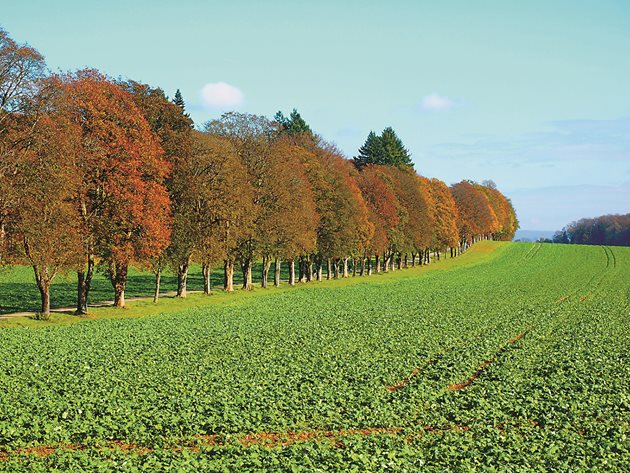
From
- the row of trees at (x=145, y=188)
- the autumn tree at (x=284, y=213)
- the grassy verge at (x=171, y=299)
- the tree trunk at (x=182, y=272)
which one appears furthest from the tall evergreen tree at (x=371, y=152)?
the tree trunk at (x=182, y=272)

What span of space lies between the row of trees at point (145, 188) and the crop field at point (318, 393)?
7.31 metres

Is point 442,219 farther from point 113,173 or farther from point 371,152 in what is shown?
point 113,173

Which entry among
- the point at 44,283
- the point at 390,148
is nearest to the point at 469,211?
the point at 390,148

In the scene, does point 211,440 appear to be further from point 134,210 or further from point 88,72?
point 88,72

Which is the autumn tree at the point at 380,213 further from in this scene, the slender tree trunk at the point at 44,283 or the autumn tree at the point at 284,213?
the slender tree trunk at the point at 44,283

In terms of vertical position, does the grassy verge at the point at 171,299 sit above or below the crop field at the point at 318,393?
above

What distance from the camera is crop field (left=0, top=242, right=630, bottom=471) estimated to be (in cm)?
1872

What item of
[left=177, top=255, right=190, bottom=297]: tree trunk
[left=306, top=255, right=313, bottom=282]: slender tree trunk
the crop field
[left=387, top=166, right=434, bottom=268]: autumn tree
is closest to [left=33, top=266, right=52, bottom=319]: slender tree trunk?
the crop field

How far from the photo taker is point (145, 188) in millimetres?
52031

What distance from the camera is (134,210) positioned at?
163 feet

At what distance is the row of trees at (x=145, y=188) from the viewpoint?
4406cm

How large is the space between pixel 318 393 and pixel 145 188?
31.7m

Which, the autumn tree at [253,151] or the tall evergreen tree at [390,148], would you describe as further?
the tall evergreen tree at [390,148]

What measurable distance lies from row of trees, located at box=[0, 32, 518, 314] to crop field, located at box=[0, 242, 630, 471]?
24.0ft
